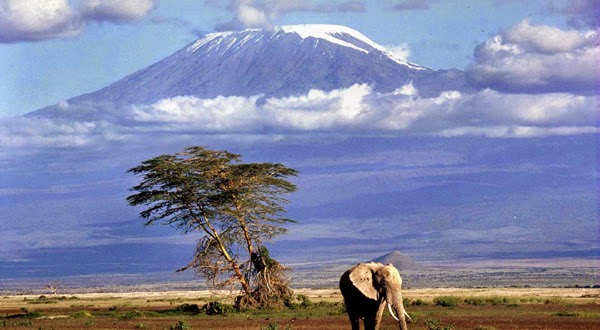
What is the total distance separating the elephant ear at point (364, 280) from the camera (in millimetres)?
35625

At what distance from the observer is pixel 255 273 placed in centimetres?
6066

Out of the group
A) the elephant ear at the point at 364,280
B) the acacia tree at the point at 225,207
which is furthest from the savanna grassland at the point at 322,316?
the elephant ear at the point at 364,280

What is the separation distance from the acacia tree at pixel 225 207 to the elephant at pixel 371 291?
23222 mm

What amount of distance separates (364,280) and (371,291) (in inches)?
17.5

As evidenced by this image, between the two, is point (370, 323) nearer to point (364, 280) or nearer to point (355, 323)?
point (355, 323)

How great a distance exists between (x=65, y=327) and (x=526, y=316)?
722 inches

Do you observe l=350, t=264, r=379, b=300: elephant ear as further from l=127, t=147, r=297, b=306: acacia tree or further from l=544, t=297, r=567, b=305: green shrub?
l=544, t=297, r=567, b=305: green shrub

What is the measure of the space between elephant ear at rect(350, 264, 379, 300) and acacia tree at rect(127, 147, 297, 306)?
77.7 feet

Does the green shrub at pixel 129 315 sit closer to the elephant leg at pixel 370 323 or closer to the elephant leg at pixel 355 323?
the elephant leg at pixel 355 323

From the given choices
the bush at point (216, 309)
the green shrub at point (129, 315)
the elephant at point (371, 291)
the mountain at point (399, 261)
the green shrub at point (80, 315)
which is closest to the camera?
the elephant at point (371, 291)

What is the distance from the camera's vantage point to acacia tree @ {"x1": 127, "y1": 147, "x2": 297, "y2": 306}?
60531 millimetres

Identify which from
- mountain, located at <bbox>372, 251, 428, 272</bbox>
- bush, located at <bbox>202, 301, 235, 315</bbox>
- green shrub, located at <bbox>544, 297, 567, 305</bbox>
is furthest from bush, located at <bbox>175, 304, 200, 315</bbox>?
mountain, located at <bbox>372, 251, 428, 272</bbox>

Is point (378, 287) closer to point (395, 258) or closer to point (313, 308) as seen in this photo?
point (313, 308)

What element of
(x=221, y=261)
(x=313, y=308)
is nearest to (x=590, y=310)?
(x=313, y=308)
